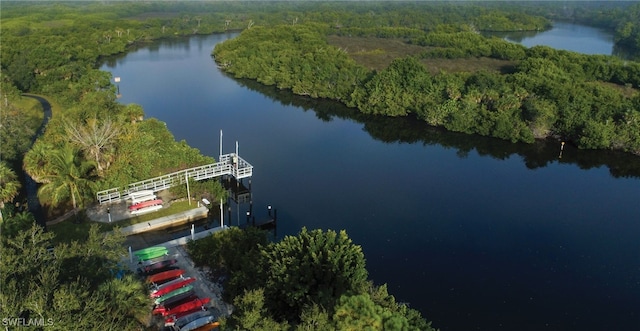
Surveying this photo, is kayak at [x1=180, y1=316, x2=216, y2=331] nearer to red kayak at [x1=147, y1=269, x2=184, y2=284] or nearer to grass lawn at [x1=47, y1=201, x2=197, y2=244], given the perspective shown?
red kayak at [x1=147, y1=269, x2=184, y2=284]

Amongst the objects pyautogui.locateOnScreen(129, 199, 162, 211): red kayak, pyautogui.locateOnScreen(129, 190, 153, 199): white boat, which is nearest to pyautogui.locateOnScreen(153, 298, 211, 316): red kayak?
pyautogui.locateOnScreen(129, 199, 162, 211): red kayak

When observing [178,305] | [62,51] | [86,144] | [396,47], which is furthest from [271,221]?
[396,47]

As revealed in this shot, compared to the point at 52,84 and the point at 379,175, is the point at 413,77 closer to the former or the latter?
the point at 379,175

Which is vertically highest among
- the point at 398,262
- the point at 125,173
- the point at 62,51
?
the point at 62,51

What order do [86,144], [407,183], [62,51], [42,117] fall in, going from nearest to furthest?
1. [86,144]
2. [407,183]
3. [42,117]
4. [62,51]

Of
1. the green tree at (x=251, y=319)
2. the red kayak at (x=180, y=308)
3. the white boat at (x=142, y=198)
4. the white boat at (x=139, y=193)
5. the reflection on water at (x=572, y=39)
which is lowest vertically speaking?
the red kayak at (x=180, y=308)

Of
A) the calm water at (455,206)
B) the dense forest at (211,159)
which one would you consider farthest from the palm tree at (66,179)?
the calm water at (455,206)

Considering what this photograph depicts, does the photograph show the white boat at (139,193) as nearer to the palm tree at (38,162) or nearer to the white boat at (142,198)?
the white boat at (142,198)

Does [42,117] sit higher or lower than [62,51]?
lower
